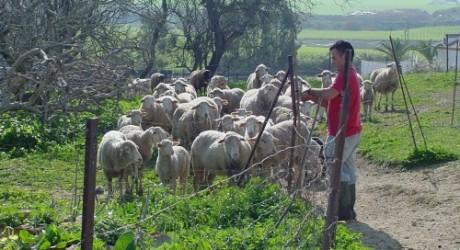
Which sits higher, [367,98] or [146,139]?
[146,139]

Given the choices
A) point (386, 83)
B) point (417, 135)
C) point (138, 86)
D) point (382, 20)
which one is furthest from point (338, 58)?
point (382, 20)

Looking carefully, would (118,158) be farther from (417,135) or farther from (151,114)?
(417,135)

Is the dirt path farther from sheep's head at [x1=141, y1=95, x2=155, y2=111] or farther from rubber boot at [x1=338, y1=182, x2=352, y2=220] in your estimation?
sheep's head at [x1=141, y1=95, x2=155, y2=111]

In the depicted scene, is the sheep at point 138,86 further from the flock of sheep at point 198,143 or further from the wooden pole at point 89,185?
the wooden pole at point 89,185

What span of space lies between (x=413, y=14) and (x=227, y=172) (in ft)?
485


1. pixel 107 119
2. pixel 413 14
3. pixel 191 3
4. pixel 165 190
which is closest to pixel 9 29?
pixel 165 190

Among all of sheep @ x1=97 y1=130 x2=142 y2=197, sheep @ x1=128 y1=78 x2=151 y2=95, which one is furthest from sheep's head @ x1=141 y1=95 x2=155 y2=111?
sheep @ x1=97 y1=130 x2=142 y2=197

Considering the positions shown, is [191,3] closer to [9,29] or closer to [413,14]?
[9,29]

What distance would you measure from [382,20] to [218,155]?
12932 centimetres

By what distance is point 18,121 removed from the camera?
1844 cm

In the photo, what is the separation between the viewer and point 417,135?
17828mm

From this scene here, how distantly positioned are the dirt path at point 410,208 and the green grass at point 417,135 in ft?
1.25

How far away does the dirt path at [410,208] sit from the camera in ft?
34.5

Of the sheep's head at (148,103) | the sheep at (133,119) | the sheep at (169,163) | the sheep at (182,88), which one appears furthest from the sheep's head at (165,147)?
the sheep at (182,88)
